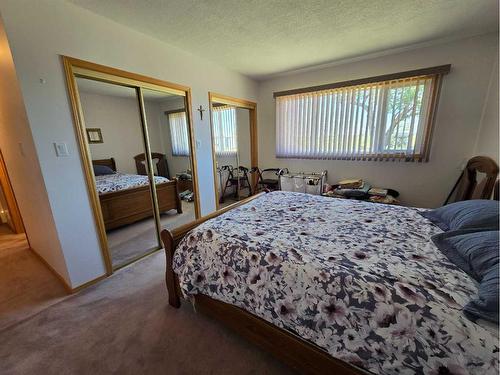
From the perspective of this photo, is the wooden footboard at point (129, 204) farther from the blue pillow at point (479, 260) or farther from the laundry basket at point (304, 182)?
the blue pillow at point (479, 260)

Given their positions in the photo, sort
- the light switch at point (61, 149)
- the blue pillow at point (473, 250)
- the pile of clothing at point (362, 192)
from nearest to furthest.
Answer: the blue pillow at point (473, 250) < the light switch at point (61, 149) < the pile of clothing at point (362, 192)

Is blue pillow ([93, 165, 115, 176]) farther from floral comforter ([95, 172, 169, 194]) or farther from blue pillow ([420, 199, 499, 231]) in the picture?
blue pillow ([420, 199, 499, 231])

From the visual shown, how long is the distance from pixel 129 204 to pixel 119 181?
0.33 meters

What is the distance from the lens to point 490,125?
2266mm

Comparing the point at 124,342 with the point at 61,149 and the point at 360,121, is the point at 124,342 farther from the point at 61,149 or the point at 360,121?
the point at 360,121

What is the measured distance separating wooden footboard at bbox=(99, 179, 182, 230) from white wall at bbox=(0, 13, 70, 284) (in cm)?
45

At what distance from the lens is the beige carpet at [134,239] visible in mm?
2336

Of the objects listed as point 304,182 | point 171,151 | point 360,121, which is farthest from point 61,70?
point 360,121

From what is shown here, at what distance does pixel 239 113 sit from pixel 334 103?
6.19 ft

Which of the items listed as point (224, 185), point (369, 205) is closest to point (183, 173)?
point (224, 185)

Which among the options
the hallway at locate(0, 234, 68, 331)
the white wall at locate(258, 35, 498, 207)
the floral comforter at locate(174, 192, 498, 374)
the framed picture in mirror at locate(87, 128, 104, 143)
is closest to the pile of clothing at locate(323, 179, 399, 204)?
the white wall at locate(258, 35, 498, 207)

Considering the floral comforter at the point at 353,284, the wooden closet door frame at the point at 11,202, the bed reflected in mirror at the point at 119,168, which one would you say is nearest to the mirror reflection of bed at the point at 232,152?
the bed reflected in mirror at the point at 119,168

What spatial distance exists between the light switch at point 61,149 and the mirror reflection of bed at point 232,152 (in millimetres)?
2585

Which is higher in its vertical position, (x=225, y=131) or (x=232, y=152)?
(x=225, y=131)
